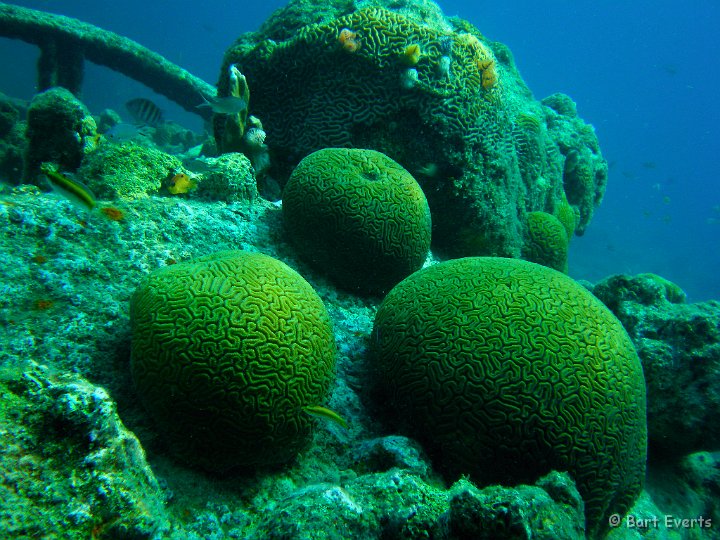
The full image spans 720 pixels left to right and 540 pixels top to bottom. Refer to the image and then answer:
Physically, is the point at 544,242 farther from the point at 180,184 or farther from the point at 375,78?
the point at 180,184

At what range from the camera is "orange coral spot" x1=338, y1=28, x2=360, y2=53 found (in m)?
5.63

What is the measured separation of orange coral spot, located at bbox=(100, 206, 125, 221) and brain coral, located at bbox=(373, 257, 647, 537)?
109 inches

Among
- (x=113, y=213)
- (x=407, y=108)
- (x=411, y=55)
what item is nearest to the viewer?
(x=113, y=213)

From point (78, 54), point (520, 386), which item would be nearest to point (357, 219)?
point (520, 386)

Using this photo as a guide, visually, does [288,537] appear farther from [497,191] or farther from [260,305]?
[497,191]

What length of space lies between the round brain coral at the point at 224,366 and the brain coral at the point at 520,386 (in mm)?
865

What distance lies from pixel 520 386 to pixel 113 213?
395 cm

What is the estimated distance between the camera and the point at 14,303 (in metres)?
2.90

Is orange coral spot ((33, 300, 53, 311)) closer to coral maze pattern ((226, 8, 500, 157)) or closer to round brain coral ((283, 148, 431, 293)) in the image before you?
round brain coral ((283, 148, 431, 293))

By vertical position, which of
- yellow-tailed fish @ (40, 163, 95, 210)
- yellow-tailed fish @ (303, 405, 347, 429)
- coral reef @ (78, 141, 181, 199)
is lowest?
yellow-tailed fish @ (303, 405, 347, 429)

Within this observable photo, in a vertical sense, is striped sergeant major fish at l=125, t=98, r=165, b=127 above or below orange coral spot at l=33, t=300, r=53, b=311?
above

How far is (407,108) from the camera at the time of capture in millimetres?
5617

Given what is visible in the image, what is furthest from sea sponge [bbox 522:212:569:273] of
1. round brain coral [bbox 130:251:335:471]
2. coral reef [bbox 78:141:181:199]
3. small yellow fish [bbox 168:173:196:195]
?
coral reef [bbox 78:141:181:199]

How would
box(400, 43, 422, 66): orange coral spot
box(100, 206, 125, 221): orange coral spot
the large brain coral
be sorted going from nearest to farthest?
box(100, 206, 125, 221): orange coral spot
box(400, 43, 422, 66): orange coral spot
the large brain coral
